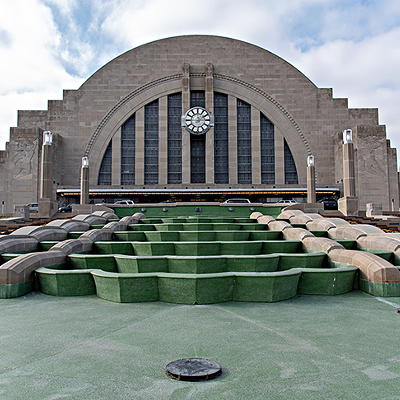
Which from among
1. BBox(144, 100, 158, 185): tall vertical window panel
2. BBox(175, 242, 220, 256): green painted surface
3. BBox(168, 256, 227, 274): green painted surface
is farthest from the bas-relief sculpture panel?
BBox(168, 256, 227, 274): green painted surface

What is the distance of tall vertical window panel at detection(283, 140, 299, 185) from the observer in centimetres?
3744

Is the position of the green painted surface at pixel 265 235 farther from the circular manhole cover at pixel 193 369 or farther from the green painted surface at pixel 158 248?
the circular manhole cover at pixel 193 369

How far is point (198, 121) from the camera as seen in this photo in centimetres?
3678

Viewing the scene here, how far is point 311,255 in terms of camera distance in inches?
314

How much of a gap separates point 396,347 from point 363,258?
3389 millimetres

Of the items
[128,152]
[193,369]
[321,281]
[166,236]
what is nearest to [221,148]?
[128,152]

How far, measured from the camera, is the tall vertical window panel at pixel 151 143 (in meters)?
37.5

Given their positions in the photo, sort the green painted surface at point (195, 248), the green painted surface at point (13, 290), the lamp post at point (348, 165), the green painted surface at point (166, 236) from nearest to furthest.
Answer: the green painted surface at point (13, 290) → the green painted surface at point (195, 248) → the green painted surface at point (166, 236) → the lamp post at point (348, 165)

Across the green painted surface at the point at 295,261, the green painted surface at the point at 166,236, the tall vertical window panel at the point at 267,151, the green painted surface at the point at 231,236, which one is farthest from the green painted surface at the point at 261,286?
the tall vertical window panel at the point at 267,151

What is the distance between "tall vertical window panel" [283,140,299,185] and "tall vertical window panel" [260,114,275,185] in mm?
1397

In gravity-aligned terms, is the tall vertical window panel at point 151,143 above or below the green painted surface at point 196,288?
above

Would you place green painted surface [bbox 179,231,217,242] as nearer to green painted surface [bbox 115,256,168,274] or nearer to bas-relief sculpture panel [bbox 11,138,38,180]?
green painted surface [bbox 115,256,168,274]

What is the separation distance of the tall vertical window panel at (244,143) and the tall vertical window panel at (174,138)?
6.32 meters

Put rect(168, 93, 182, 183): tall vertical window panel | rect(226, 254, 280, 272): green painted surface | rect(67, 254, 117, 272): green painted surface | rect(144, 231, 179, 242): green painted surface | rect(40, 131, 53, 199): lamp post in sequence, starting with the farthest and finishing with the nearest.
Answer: rect(168, 93, 182, 183): tall vertical window panel < rect(40, 131, 53, 199): lamp post < rect(144, 231, 179, 242): green painted surface < rect(67, 254, 117, 272): green painted surface < rect(226, 254, 280, 272): green painted surface
